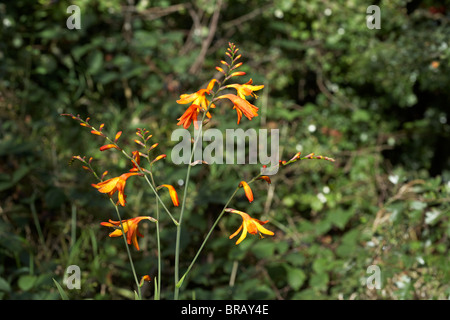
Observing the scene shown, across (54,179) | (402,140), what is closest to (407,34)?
(402,140)

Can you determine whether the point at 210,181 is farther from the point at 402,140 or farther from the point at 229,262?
the point at 402,140

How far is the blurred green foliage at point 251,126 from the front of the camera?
95.3 inches

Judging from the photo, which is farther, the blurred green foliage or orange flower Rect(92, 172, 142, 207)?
the blurred green foliage

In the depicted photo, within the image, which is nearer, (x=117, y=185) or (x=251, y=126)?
(x=117, y=185)

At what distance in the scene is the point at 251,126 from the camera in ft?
11.6

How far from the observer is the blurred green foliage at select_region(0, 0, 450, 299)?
2420 mm

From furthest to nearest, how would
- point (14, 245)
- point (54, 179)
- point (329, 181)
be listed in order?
1. point (329, 181)
2. point (54, 179)
3. point (14, 245)

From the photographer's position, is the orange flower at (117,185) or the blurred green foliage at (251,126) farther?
the blurred green foliage at (251,126)

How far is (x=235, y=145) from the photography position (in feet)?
11.4

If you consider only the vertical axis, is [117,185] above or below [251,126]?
below

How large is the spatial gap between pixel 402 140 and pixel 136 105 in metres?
2.12
